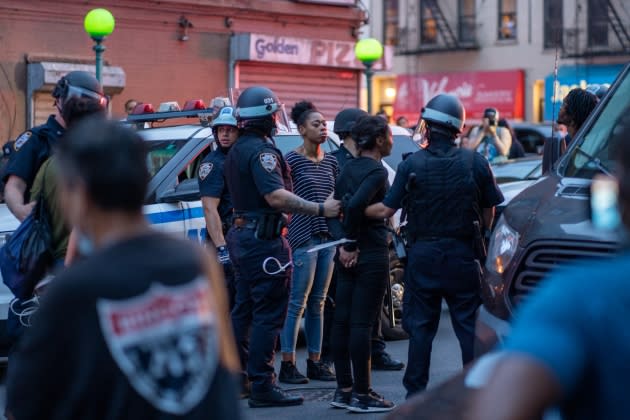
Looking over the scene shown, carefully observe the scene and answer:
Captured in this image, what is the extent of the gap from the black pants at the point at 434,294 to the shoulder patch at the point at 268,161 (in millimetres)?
1083

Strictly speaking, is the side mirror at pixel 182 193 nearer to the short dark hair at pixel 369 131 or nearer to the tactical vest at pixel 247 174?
the tactical vest at pixel 247 174

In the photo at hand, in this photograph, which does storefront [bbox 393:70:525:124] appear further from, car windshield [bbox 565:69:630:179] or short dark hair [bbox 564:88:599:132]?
car windshield [bbox 565:69:630:179]

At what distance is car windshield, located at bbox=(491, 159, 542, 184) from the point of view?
14.8 meters

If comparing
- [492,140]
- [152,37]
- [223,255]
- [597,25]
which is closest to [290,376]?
[223,255]

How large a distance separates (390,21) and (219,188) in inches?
1547

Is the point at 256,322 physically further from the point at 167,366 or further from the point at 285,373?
the point at 167,366

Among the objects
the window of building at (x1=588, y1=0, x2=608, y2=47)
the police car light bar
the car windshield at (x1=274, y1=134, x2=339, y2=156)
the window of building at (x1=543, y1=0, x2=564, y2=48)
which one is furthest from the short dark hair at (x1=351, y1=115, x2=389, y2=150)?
the window of building at (x1=543, y1=0, x2=564, y2=48)

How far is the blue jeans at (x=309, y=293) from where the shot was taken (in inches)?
332

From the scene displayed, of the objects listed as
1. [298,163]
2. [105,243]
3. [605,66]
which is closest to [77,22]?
[298,163]

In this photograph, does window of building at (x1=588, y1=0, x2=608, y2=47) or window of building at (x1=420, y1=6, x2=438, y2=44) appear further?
window of building at (x1=420, y1=6, x2=438, y2=44)

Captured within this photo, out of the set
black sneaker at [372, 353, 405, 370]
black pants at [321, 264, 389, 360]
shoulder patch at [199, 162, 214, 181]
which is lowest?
black sneaker at [372, 353, 405, 370]

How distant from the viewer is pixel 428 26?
151 feet

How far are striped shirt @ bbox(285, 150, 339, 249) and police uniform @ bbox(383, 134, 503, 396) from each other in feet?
5.43

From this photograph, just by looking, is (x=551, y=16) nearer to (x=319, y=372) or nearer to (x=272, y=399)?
(x=319, y=372)
